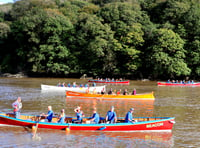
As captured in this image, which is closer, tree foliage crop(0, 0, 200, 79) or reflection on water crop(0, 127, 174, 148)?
reflection on water crop(0, 127, 174, 148)

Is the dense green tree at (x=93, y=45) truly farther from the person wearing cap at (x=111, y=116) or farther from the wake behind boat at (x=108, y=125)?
the wake behind boat at (x=108, y=125)

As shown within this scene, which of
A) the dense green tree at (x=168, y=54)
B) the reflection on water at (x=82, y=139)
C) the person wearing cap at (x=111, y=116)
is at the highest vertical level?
the dense green tree at (x=168, y=54)

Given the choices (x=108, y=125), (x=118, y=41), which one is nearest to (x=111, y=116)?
(x=108, y=125)

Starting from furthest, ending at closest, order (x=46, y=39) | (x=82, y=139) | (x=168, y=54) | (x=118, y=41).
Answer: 1. (x=46, y=39)
2. (x=118, y=41)
3. (x=168, y=54)
4. (x=82, y=139)

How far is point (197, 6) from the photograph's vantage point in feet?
241

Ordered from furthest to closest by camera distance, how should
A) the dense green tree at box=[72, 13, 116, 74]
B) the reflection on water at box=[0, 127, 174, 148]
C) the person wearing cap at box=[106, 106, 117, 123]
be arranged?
the dense green tree at box=[72, 13, 116, 74] < the person wearing cap at box=[106, 106, 117, 123] < the reflection on water at box=[0, 127, 174, 148]

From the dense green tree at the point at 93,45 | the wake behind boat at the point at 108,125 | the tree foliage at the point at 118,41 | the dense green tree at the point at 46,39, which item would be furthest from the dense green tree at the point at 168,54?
the wake behind boat at the point at 108,125

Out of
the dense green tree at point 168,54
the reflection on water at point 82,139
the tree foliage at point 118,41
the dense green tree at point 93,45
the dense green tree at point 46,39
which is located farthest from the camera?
the dense green tree at point 46,39

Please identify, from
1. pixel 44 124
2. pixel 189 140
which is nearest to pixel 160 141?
pixel 189 140

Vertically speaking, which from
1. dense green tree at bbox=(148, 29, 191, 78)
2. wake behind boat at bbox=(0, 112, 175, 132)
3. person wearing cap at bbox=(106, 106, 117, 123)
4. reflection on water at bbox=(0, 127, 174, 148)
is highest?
dense green tree at bbox=(148, 29, 191, 78)

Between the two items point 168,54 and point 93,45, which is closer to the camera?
point 168,54

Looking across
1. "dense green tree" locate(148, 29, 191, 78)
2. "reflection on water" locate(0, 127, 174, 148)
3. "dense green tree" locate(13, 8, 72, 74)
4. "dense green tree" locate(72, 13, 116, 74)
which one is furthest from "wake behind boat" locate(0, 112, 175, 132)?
"dense green tree" locate(13, 8, 72, 74)

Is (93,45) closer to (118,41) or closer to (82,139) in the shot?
(118,41)

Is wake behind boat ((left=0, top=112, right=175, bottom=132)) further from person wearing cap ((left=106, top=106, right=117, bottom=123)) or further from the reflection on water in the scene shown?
person wearing cap ((left=106, top=106, right=117, bottom=123))
